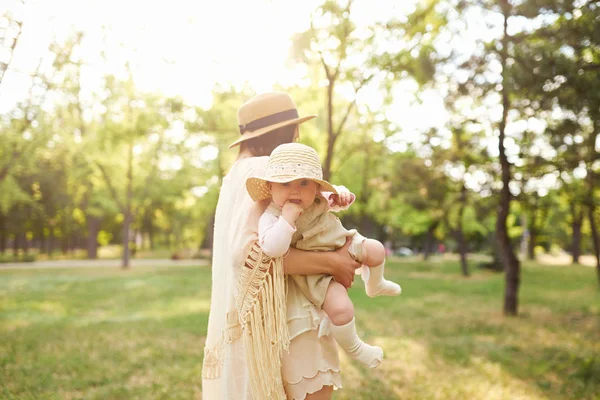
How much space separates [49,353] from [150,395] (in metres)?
2.77

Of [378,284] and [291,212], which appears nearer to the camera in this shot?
[291,212]

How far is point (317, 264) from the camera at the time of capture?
7.02 ft

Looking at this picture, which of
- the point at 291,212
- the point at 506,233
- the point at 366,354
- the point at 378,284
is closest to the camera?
the point at 291,212

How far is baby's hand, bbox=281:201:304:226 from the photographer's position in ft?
6.68

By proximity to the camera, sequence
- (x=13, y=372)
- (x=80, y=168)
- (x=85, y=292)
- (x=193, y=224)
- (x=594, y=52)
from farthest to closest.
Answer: (x=193, y=224) → (x=80, y=168) → (x=85, y=292) → (x=594, y=52) → (x=13, y=372)

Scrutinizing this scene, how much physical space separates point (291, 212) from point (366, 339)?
24.4 feet

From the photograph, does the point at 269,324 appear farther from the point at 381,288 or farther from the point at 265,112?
the point at 265,112

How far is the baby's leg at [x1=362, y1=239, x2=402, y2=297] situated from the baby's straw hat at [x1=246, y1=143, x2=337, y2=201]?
0.31m

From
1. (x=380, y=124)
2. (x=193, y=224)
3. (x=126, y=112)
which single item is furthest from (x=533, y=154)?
(x=193, y=224)

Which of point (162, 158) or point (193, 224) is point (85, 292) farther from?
point (193, 224)

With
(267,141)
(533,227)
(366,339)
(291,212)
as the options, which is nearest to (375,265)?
(291,212)

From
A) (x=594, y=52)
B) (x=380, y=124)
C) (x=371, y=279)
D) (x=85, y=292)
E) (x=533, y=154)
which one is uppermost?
(x=380, y=124)

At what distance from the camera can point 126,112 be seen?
73.1 ft

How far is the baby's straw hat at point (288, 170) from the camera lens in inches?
82.0
